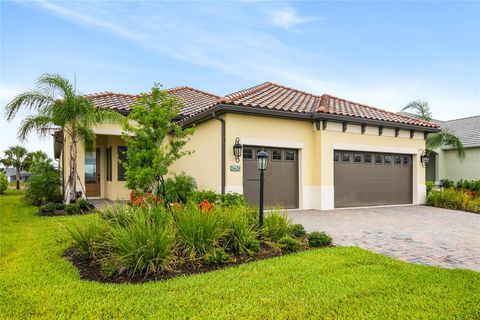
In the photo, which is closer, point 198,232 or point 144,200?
point 198,232

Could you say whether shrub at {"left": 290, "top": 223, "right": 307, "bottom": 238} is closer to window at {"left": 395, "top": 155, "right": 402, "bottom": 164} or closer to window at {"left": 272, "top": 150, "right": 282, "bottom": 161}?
window at {"left": 272, "top": 150, "right": 282, "bottom": 161}

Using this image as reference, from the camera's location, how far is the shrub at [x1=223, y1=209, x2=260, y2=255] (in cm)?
574

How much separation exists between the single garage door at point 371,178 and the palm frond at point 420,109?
6.51 metres

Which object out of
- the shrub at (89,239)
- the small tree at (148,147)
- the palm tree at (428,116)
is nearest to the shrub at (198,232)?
the shrub at (89,239)

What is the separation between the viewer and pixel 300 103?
13219 millimetres

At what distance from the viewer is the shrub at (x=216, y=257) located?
5148 millimetres

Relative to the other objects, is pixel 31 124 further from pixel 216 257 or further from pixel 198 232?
pixel 216 257

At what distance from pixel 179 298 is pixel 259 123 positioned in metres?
8.02

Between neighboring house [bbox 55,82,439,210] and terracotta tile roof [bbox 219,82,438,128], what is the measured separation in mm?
52

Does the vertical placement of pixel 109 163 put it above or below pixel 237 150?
below

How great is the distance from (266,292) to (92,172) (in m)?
15.0

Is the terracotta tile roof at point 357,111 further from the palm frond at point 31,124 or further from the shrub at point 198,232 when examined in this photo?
the palm frond at point 31,124

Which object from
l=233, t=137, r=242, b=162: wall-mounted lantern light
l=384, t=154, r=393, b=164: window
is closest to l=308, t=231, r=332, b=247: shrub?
l=233, t=137, r=242, b=162: wall-mounted lantern light

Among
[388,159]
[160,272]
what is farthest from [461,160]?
[160,272]
